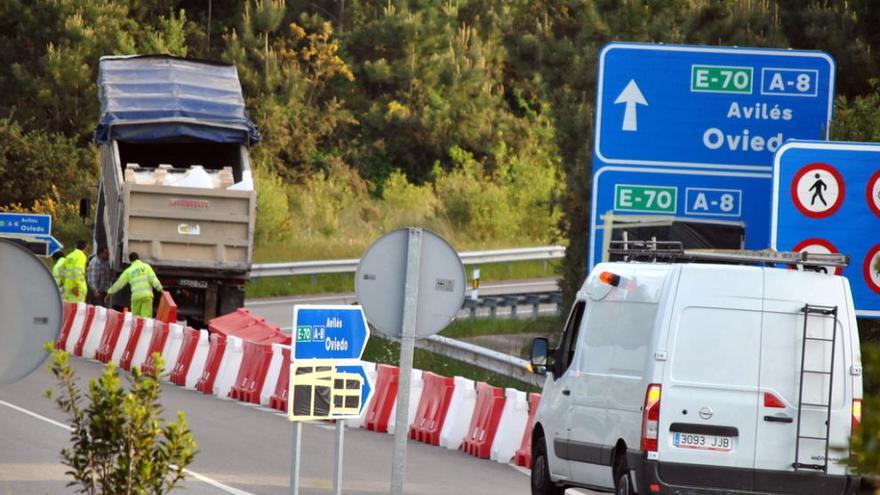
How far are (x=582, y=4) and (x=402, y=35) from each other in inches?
1012

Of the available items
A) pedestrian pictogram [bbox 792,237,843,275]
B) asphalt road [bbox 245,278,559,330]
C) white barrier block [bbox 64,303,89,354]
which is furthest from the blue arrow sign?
pedestrian pictogram [bbox 792,237,843,275]

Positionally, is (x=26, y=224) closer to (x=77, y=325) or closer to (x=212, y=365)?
(x=77, y=325)

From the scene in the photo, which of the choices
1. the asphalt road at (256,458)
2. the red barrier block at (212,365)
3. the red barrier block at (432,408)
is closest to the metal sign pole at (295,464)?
the asphalt road at (256,458)

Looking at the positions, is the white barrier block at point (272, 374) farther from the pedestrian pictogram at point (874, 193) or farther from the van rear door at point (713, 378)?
the van rear door at point (713, 378)

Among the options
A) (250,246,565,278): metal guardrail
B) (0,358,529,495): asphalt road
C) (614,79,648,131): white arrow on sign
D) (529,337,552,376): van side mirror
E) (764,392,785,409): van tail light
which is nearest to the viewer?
(764,392,785,409): van tail light

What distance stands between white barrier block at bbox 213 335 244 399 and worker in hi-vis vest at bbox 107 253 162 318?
4022 millimetres

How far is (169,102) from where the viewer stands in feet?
110

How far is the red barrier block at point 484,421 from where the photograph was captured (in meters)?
18.8

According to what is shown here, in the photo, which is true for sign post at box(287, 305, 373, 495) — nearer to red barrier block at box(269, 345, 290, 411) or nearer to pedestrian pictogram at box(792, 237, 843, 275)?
pedestrian pictogram at box(792, 237, 843, 275)

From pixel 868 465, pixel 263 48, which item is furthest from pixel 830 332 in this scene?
pixel 263 48

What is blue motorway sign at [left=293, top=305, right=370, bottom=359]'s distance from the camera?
12625mm

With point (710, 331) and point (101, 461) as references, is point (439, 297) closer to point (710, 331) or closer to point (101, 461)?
point (710, 331)

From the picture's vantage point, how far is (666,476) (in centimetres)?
1237

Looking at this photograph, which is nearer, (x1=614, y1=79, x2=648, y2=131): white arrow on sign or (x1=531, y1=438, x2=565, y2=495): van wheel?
(x1=531, y1=438, x2=565, y2=495): van wheel
